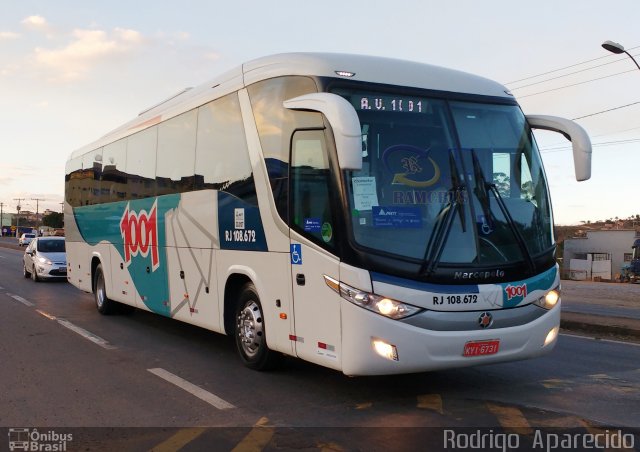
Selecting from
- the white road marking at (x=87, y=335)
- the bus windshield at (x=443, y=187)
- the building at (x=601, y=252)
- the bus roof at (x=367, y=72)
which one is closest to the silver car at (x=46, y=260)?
the white road marking at (x=87, y=335)

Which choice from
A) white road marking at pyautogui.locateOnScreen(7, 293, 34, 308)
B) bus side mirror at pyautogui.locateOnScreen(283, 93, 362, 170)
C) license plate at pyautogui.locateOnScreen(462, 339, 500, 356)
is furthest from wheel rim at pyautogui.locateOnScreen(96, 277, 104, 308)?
license plate at pyautogui.locateOnScreen(462, 339, 500, 356)

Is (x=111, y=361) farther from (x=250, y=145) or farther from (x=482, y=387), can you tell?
(x=482, y=387)

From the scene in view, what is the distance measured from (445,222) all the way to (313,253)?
127 cm

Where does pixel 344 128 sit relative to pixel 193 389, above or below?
above

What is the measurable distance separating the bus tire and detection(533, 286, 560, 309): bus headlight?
2.91 m

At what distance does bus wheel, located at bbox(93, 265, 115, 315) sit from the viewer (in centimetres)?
1271

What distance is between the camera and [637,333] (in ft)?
36.0

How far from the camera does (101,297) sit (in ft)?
42.6

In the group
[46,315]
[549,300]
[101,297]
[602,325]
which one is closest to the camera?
[549,300]

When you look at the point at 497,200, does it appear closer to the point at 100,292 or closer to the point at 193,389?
the point at 193,389

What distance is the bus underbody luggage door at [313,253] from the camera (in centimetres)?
593

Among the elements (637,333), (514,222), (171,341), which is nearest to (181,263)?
(171,341)

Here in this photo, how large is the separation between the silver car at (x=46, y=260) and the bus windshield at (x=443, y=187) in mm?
16977

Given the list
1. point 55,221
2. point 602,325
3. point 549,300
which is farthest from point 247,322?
point 55,221
